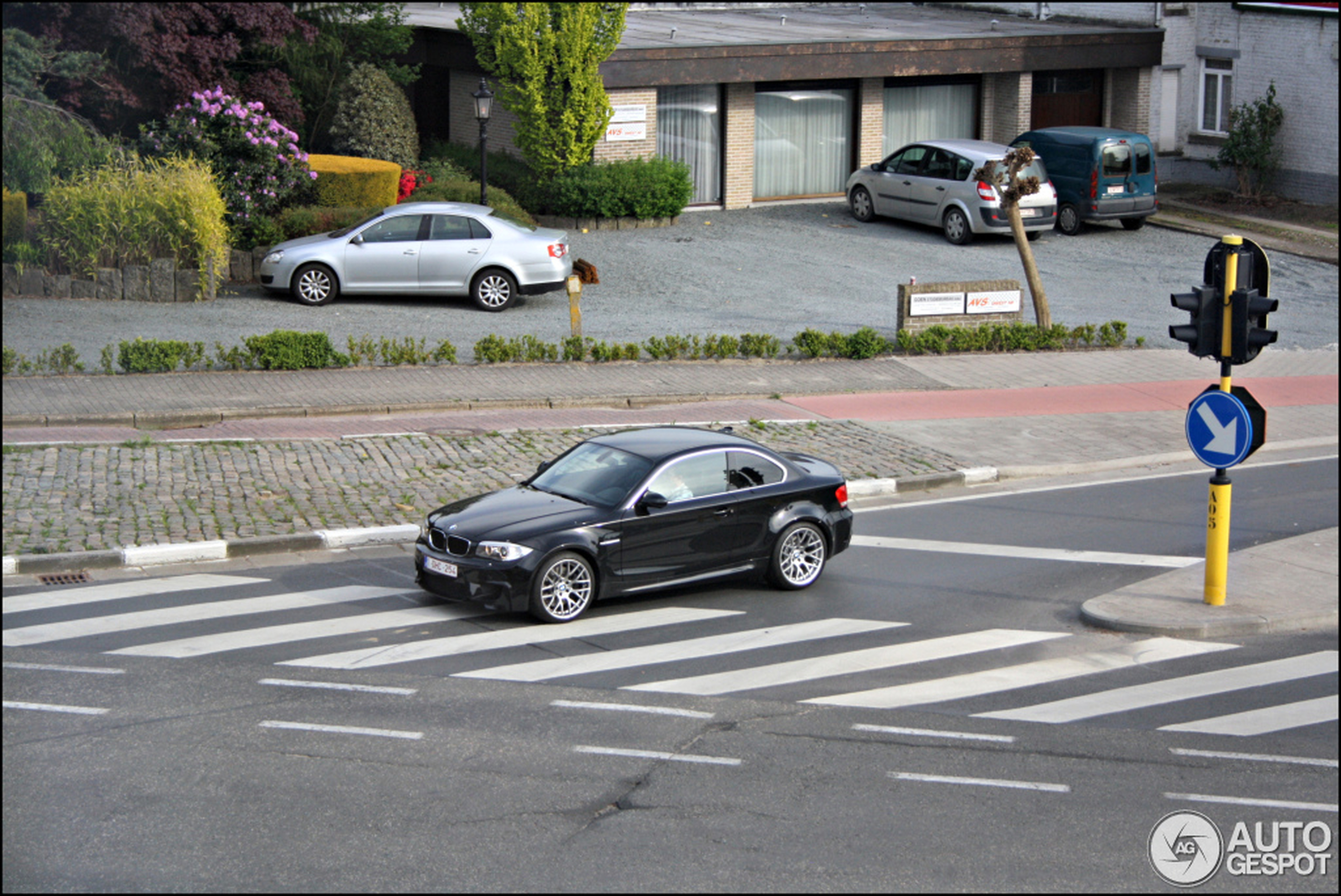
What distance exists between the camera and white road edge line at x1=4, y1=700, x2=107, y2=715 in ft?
30.6

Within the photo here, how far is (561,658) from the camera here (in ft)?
35.1

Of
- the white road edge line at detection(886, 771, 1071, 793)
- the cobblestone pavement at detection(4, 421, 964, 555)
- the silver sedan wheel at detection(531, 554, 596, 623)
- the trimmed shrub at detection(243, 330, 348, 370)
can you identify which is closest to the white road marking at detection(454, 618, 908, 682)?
the silver sedan wheel at detection(531, 554, 596, 623)

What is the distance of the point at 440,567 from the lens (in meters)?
11.7

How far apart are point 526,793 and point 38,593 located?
6.00 meters

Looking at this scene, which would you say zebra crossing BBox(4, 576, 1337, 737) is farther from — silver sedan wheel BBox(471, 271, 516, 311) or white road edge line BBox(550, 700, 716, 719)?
silver sedan wheel BBox(471, 271, 516, 311)

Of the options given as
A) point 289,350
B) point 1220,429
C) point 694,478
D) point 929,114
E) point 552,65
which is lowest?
point 694,478

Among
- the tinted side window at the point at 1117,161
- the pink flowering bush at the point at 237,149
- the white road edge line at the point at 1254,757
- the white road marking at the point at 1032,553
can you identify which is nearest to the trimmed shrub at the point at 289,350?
the pink flowering bush at the point at 237,149

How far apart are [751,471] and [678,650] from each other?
88.2 inches

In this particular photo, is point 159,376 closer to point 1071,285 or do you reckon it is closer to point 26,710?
point 26,710

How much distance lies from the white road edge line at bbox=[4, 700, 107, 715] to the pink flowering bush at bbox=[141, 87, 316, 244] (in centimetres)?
1721

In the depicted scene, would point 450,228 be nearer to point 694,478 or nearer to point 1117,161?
point 694,478

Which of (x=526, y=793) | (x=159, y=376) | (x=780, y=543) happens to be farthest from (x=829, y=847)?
(x=159, y=376)

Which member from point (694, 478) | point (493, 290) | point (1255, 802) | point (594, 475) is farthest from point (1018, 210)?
point (1255, 802)

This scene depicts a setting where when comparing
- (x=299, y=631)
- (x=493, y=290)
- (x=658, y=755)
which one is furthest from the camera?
(x=493, y=290)
